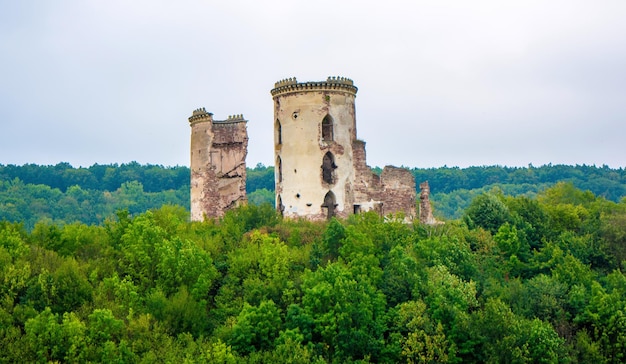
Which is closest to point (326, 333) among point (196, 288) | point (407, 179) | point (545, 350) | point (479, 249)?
point (196, 288)

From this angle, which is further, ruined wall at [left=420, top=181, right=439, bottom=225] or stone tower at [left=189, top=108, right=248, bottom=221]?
stone tower at [left=189, top=108, right=248, bottom=221]

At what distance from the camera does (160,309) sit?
31.8m

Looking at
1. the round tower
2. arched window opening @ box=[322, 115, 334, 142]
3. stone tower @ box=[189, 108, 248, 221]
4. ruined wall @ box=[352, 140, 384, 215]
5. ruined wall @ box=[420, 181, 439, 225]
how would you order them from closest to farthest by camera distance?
the round tower
arched window opening @ box=[322, 115, 334, 142]
ruined wall @ box=[352, 140, 384, 215]
ruined wall @ box=[420, 181, 439, 225]
stone tower @ box=[189, 108, 248, 221]

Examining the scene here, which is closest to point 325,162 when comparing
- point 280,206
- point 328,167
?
point 328,167

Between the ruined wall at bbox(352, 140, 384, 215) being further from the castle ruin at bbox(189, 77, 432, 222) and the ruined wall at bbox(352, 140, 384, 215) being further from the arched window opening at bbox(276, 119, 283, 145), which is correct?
the arched window opening at bbox(276, 119, 283, 145)

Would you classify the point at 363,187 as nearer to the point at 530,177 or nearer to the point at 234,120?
the point at 234,120

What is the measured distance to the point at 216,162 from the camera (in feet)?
150

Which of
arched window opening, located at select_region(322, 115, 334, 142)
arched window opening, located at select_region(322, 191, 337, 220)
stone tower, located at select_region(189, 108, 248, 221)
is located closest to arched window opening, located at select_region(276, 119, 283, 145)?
arched window opening, located at select_region(322, 115, 334, 142)

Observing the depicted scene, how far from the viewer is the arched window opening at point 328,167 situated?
42406 mm

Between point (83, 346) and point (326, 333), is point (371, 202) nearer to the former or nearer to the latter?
point (326, 333)

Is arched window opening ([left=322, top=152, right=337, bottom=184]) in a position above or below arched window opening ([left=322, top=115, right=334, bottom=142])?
below

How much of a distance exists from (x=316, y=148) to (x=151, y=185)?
69.0 meters

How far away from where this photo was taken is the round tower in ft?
138

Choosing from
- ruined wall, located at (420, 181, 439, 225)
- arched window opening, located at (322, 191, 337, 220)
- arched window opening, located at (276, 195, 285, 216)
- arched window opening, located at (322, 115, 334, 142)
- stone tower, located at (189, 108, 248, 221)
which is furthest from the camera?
stone tower, located at (189, 108, 248, 221)
